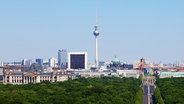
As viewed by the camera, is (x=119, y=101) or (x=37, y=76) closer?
(x=119, y=101)

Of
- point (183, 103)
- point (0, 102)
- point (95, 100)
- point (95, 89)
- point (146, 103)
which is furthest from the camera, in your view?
point (95, 89)

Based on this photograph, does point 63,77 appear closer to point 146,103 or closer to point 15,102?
point 146,103

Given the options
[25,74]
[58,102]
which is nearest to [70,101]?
[58,102]

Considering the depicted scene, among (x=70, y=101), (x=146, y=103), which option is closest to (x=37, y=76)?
(x=146, y=103)

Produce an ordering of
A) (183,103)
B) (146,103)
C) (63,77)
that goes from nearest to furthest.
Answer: (183,103) < (146,103) < (63,77)

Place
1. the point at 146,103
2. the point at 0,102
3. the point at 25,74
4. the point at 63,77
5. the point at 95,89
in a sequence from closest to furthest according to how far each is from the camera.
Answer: the point at 0,102
the point at 146,103
the point at 95,89
the point at 25,74
the point at 63,77

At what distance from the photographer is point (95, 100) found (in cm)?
6819

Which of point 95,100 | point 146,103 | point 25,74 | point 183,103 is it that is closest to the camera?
point 183,103

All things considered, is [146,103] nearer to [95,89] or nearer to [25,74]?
[95,89]

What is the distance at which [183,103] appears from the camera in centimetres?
6266

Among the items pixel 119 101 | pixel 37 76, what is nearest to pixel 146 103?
pixel 119 101

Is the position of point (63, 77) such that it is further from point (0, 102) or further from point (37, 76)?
point (0, 102)

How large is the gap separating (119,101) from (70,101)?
658 cm

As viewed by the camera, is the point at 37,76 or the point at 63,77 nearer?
the point at 37,76
